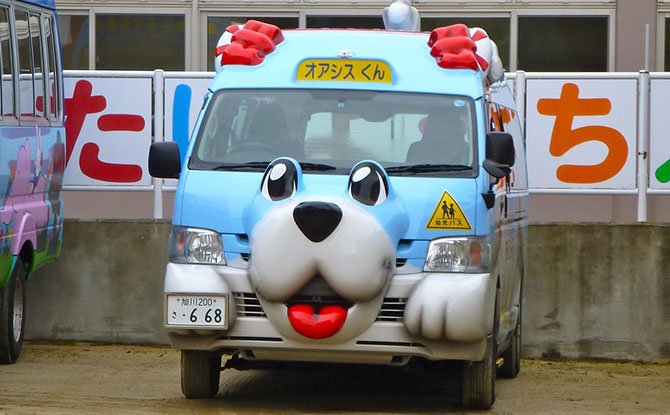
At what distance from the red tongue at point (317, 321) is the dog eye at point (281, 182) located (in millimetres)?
665

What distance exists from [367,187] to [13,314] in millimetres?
4258

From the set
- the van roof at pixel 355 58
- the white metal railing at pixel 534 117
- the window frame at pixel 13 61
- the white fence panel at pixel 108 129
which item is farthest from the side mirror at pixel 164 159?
the white fence panel at pixel 108 129

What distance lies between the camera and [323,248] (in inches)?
337

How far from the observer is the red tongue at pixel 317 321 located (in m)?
8.67

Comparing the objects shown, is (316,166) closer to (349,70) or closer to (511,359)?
(349,70)

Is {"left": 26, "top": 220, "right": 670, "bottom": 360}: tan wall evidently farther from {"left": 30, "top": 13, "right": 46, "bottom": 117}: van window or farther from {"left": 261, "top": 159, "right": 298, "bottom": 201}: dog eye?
{"left": 261, "top": 159, "right": 298, "bottom": 201}: dog eye

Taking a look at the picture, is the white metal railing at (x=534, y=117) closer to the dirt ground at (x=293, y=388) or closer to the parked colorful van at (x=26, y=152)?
the parked colorful van at (x=26, y=152)

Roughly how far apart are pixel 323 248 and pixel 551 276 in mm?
5177

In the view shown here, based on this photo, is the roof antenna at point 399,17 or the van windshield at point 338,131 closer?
the van windshield at point 338,131

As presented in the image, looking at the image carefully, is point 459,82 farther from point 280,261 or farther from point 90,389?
point 90,389

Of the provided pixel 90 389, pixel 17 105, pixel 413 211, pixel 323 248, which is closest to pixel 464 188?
pixel 413 211

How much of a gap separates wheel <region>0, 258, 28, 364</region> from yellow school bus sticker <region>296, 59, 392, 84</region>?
3401 millimetres

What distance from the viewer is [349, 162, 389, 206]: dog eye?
8.76m

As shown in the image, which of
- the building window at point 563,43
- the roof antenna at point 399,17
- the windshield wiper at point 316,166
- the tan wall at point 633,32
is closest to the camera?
the windshield wiper at point 316,166
